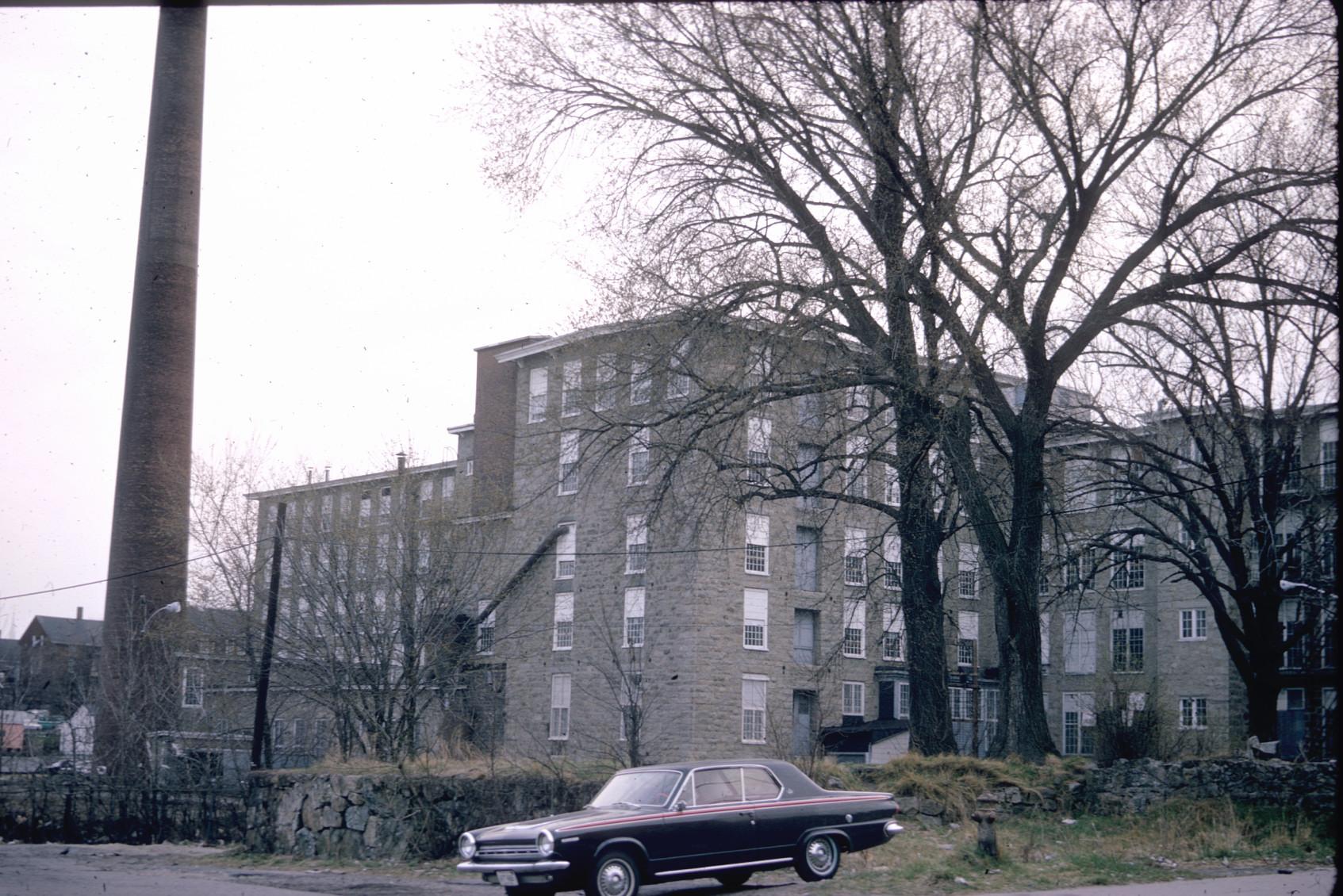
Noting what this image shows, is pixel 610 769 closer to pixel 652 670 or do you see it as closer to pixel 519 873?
pixel 519 873

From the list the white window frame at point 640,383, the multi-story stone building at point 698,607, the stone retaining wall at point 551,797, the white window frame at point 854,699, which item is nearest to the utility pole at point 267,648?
the multi-story stone building at point 698,607

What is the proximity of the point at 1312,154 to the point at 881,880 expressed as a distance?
14787mm

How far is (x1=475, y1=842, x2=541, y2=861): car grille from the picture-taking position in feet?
44.7

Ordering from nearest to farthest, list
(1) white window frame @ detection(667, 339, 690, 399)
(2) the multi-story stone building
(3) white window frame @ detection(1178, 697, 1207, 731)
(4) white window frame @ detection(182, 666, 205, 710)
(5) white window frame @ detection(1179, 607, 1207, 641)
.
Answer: (1) white window frame @ detection(667, 339, 690, 399), (2) the multi-story stone building, (4) white window frame @ detection(182, 666, 205, 710), (3) white window frame @ detection(1178, 697, 1207, 731), (5) white window frame @ detection(1179, 607, 1207, 641)

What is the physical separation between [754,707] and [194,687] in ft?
62.3

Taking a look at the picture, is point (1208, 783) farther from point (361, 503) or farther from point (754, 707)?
point (754, 707)

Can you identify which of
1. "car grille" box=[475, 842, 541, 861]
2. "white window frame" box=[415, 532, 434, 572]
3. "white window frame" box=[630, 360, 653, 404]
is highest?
"white window frame" box=[630, 360, 653, 404]

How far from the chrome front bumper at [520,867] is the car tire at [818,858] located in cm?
287

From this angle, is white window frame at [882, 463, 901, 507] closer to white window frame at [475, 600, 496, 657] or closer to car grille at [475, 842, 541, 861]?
white window frame at [475, 600, 496, 657]

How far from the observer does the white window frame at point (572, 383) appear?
24.8 meters

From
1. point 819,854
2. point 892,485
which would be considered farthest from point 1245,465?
point 819,854

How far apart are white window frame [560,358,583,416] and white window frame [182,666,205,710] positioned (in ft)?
55.3

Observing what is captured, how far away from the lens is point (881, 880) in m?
15.4

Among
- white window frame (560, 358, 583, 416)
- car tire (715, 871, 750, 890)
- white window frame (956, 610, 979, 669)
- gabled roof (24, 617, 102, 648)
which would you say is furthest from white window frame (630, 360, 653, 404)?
gabled roof (24, 617, 102, 648)
